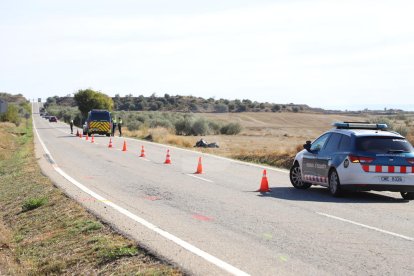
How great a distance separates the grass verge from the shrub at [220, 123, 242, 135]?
56775mm

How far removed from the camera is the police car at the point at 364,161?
46.5 ft

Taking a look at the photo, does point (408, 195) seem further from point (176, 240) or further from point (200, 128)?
point (200, 128)

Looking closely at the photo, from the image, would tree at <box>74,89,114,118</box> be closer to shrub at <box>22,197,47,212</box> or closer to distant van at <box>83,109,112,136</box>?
distant van at <box>83,109,112,136</box>

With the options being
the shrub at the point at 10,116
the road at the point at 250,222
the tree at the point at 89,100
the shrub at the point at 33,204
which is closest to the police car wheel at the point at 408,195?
the road at the point at 250,222

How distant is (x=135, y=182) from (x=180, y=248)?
9.38m

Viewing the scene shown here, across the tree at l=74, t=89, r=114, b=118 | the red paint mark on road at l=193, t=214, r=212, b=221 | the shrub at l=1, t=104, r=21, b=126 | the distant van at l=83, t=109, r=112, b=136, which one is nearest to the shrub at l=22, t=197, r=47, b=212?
the red paint mark on road at l=193, t=214, r=212, b=221

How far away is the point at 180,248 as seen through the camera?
29.5 ft

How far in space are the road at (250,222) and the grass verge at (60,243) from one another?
33cm

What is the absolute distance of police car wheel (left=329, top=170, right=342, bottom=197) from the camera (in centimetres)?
1471

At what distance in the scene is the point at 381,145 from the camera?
14.6 metres

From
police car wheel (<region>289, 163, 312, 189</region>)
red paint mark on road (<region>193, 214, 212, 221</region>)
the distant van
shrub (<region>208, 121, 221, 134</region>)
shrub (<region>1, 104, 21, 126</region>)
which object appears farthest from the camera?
shrub (<region>1, 104, 21, 126</region>)

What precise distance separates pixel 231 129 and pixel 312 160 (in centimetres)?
5775

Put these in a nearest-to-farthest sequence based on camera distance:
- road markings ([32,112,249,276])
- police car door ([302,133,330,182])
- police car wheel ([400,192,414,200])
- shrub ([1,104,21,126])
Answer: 1. road markings ([32,112,249,276])
2. police car wheel ([400,192,414,200])
3. police car door ([302,133,330,182])
4. shrub ([1,104,21,126])

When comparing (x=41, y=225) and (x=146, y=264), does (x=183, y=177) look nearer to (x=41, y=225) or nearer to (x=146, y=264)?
(x=41, y=225)
